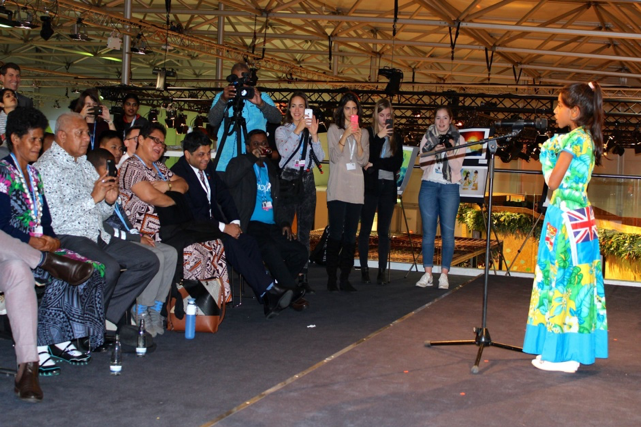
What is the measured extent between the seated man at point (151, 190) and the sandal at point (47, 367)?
113cm

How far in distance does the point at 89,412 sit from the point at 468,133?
191 inches

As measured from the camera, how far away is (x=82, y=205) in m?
3.75

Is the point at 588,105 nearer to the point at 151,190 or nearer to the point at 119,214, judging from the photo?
the point at 151,190

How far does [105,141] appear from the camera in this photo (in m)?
4.76

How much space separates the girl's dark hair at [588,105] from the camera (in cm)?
364

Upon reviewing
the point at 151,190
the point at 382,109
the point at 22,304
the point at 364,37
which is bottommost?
the point at 22,304

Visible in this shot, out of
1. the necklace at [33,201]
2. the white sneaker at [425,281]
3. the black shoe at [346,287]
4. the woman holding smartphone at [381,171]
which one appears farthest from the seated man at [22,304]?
the white sneaker at [425,281]

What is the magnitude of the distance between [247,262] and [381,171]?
1754mm

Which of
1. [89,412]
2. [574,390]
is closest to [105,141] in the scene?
[89,412]

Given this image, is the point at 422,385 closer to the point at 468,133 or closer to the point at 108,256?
the point at 108,256

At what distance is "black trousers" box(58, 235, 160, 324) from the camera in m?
3.71

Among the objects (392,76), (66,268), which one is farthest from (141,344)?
(392,76)

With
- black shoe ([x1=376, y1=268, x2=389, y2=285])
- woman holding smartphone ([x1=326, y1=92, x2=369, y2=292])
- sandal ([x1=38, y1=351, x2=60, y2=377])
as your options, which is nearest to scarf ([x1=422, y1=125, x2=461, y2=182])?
woman holding smartphone ([x1=326, y1=92, x2=369, y2=292])

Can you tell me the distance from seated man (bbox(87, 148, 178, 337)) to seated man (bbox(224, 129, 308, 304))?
0.91m
